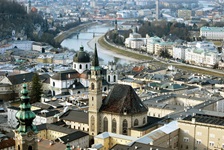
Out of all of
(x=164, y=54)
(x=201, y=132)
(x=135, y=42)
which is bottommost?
(x=164, y=54)

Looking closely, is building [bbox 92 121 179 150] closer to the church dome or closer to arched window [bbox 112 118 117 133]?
arched window [bbox 112 118 117 133]

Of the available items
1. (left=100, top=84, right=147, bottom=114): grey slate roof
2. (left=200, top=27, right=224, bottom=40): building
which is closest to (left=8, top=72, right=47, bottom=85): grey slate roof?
(left=100, top=84, right=147, bottom=114): grey slate roof

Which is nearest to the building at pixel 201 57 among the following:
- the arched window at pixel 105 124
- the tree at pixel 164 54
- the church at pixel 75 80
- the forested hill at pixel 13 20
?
the tree at pixel 164 54

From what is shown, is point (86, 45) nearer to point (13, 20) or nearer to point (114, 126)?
point (13, 20)

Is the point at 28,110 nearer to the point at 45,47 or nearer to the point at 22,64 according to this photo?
the point at 22,64

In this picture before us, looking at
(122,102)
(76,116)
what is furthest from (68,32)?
(122,102)

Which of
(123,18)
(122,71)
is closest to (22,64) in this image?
(122,71)

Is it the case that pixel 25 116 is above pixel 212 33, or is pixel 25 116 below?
above
